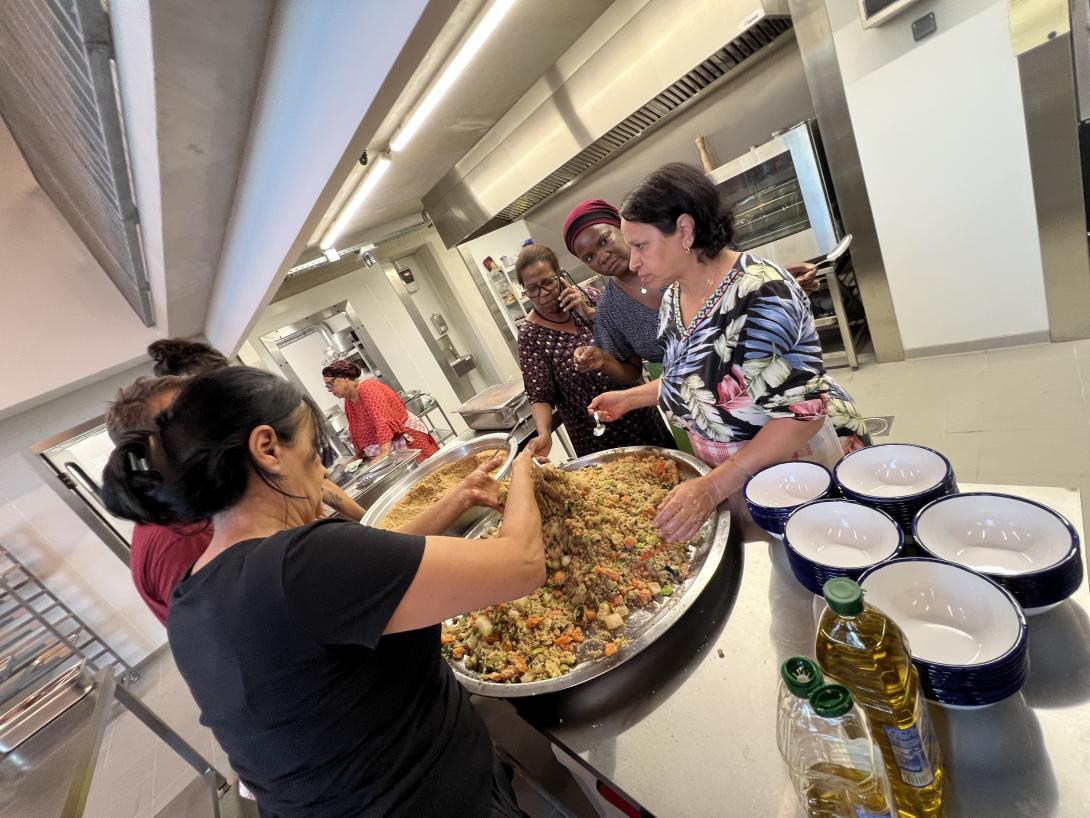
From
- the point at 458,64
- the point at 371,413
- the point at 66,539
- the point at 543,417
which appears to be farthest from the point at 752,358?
the point at 66,539

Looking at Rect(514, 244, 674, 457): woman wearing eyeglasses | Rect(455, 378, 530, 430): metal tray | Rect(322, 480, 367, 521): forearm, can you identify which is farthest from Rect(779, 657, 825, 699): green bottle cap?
Rect(455, 378, 530, 430): metal tray

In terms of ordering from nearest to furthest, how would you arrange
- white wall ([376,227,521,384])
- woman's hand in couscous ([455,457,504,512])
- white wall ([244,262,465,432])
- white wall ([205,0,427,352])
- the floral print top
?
white wall ([205,0,427,352]), the floral print top, woman's hand in couscous ([455,457,504,512]), white wall ([244,262,465,432]), white wall ([376,227,521,384])

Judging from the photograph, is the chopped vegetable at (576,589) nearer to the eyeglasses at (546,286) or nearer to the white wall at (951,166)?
the eyeglasses at (546,286)

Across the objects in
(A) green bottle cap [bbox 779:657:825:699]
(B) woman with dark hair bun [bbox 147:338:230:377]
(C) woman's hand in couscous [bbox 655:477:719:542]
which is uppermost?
(B) woman with dark hair bun [bbox 147:338:230:377]

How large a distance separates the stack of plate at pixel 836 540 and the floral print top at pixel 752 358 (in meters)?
0.31

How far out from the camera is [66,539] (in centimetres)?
423

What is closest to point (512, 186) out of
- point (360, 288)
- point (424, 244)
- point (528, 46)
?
point (528, 46)

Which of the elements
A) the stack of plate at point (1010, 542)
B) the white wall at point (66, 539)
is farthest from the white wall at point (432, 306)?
the stack of plate at point (1010, 542)

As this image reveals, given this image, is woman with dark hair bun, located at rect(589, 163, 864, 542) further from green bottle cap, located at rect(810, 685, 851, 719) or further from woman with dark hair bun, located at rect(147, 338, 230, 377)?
woman with dark hair bun, located at rect(147, 338, 230, 377)

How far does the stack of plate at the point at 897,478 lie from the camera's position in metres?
0.92

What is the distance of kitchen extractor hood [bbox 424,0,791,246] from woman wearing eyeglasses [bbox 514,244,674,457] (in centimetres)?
206

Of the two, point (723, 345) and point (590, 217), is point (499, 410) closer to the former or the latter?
point (590, 217)

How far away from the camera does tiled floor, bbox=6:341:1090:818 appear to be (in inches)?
74.4

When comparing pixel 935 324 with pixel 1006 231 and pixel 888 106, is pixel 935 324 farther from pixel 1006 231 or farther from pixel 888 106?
pixel 888 106
